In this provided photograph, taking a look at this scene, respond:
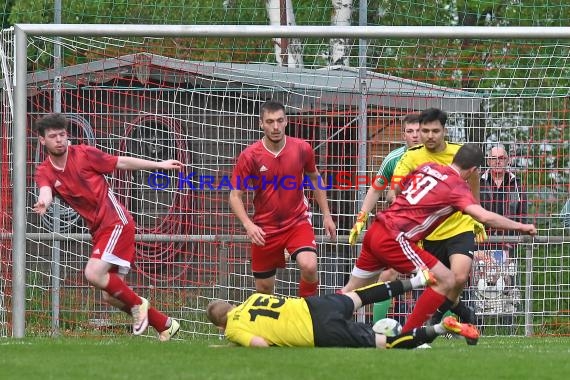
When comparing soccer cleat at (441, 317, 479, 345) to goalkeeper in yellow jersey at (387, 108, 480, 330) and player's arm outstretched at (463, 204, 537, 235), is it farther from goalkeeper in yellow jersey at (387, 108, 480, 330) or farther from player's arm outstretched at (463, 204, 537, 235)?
goalkeeper in yellow jersey at (387, 108, 480, 330)

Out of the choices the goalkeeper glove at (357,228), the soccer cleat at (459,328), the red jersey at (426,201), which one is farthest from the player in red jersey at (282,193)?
the soccer cleat at (459,328)

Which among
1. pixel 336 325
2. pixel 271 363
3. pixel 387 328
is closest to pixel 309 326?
pixel 336 325

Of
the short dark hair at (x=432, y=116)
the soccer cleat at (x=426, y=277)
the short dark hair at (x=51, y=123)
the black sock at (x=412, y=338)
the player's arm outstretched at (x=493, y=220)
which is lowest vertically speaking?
the black sock at (x=412, y=338)

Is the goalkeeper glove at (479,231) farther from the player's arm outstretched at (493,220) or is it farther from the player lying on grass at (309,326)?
the player lying on grass at (309,326)

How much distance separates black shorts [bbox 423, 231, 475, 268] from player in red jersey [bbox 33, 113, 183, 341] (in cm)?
241

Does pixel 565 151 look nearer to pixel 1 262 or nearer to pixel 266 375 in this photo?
pixel 1 262

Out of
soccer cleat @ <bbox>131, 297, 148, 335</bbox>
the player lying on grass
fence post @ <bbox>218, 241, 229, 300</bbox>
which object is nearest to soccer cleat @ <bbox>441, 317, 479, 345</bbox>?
the player lying on grass

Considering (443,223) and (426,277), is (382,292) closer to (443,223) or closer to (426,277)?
(426,277)

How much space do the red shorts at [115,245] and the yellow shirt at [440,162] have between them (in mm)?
2458

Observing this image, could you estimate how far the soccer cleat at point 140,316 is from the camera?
11164 millimetres

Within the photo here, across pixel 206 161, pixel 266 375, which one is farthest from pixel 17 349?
pixel 206 161

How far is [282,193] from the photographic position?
11820 millimetres

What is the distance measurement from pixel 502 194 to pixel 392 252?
155 inches

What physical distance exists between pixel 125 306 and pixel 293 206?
174 centimetres
